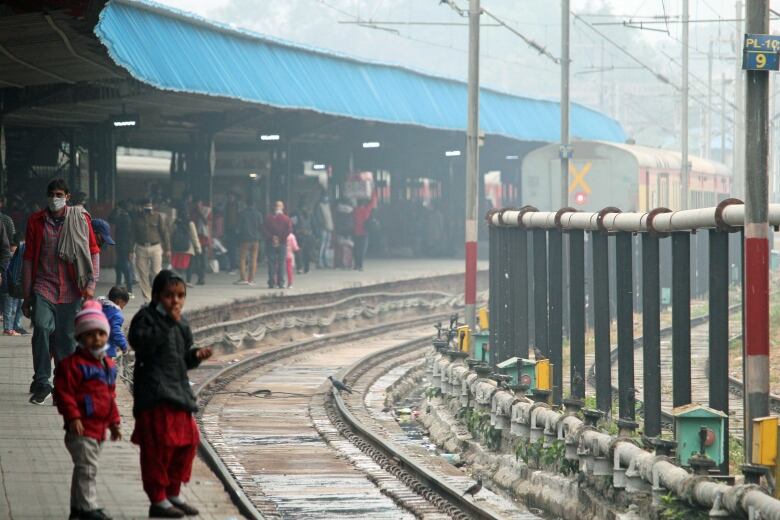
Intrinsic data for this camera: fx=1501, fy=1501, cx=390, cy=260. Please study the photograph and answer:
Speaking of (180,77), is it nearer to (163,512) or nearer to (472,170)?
(472,170)

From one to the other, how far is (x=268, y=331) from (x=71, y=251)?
46.1 ft

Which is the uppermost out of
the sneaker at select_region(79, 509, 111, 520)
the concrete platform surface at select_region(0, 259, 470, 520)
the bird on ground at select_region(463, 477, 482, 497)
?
the sneaker at select_region(79, 509, 111, 520)

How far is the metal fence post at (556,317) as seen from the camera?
14516mm

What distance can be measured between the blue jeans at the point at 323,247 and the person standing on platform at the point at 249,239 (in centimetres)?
701

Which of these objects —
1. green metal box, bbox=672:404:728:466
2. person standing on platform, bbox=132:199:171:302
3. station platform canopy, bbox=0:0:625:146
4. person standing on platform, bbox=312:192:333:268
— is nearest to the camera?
green metal box, bbox=672:404:728:466

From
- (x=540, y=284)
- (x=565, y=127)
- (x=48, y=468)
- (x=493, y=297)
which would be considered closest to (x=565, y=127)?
(x=565, y=127)

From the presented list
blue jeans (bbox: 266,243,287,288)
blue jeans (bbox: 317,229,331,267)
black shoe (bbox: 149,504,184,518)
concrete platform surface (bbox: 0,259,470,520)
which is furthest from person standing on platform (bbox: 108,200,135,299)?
black shoe (bbox: 149,504,184,518)

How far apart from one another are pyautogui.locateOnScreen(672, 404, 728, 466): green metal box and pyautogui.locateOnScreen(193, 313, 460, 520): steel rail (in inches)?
111

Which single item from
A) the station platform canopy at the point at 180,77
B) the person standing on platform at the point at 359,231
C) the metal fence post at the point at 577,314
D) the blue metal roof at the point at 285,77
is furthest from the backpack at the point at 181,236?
the metal fence post at the point at 577,314

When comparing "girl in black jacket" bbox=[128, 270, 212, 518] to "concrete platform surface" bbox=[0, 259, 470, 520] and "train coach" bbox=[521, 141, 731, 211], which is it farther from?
"train coach" bbox=[521, 141, 731, 211]

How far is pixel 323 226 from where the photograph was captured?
35.5 meters

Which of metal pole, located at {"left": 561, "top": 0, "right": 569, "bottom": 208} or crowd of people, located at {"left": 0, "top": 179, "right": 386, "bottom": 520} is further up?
metal pole, located at {"left": 561, "top": 0, "right": 569, "bottom": 208}

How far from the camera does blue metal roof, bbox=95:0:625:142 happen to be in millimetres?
21105

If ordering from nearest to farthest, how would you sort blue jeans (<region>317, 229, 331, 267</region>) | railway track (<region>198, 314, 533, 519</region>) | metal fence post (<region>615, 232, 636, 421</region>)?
railway track (<region>198, 314, 533, 519</region>), metal fence post (<region>615, 232, 636, 421</region>), blue jeans (<region>317, 229, 331, 267</region>)
